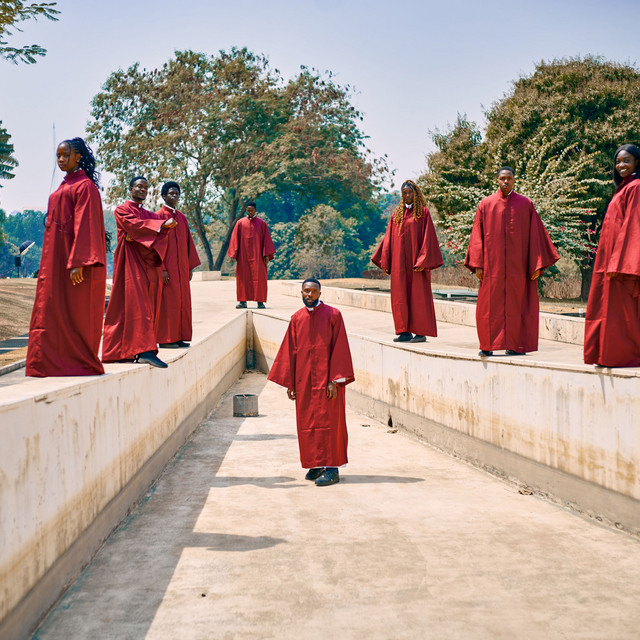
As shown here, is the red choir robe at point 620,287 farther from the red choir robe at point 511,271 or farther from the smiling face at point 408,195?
the smiling face at point 408,195

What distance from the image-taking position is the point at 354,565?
507 cm

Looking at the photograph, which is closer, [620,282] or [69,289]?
[620,282]

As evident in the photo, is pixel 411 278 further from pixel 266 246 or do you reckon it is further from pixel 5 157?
pixel 5 157

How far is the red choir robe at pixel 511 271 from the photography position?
8508 millimetres

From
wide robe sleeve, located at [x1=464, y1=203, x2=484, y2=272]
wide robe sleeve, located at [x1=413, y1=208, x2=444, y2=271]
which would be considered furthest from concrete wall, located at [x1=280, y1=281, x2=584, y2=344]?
wide robe sleeve, located at [x1=464, y1=203, x2=484, y2=272]

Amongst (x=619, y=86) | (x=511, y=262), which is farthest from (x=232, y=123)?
(x=511, y=262)

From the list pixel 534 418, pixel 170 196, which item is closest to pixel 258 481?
pixel 534 418

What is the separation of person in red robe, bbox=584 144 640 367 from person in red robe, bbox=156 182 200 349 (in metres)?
5.68

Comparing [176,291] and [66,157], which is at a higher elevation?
[66,157]

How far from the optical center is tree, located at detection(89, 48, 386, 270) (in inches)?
1410

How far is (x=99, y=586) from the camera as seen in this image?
474 centimetres

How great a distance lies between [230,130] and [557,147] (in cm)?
1553

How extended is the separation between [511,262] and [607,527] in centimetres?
342

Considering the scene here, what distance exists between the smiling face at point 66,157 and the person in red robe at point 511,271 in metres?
4.31
